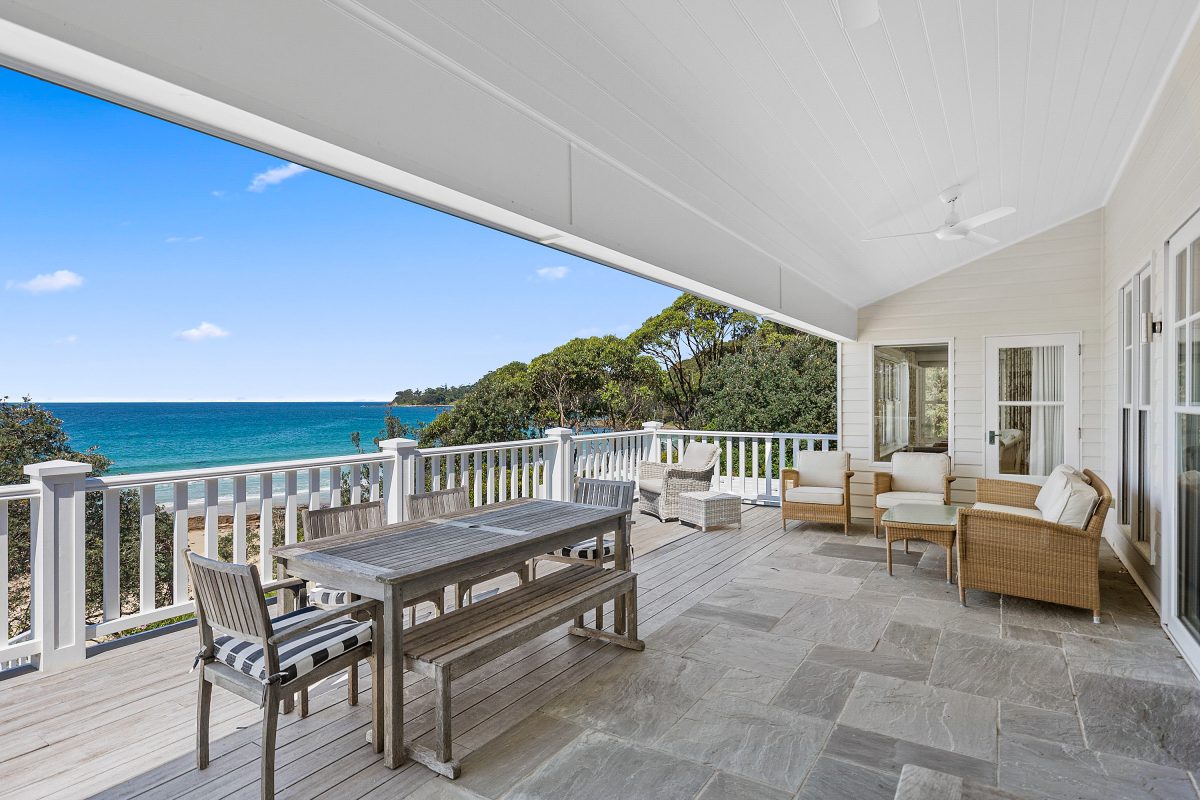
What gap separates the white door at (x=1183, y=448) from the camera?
3188 mm

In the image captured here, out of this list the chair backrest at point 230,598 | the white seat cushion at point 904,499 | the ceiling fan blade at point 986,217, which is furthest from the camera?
the white seat cushion at point 904,499

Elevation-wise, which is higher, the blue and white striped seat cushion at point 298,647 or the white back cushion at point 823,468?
the white back cushion at point 823,468

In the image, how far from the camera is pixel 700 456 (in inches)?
281

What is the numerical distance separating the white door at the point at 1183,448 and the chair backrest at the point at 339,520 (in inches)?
165

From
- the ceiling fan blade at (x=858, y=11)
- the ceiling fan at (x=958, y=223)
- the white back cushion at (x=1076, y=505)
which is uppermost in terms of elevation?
the ceiling fan at (x=958, y=223)

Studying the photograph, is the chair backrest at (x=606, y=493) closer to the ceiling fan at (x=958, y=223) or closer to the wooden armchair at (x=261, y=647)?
the wooden armchair at (x=261, y=647)

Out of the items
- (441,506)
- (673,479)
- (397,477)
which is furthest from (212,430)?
(441,506)

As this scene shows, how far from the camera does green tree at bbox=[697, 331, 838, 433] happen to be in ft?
42.9

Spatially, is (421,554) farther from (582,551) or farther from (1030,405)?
(1030,405)

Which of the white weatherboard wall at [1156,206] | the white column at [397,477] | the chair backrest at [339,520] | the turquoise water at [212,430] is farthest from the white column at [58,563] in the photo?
the turquoise water at [212,430]

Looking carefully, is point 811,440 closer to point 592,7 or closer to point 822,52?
point 822,52

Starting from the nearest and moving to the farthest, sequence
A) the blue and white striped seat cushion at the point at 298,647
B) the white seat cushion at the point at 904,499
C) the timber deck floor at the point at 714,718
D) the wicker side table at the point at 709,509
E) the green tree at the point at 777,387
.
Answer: the blue and white striped seat cushion at the point at 298,647
the timber deck floor at the point at 714,718
the white seat cushion at the point at 904,499
the wicker side table at the point at 709,509
the green tree at the point at 777,387

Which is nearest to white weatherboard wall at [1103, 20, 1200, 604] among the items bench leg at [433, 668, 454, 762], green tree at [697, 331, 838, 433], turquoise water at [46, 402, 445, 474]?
bench leg at [433, 668, 454, 762]

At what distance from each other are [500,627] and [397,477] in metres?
2.21
